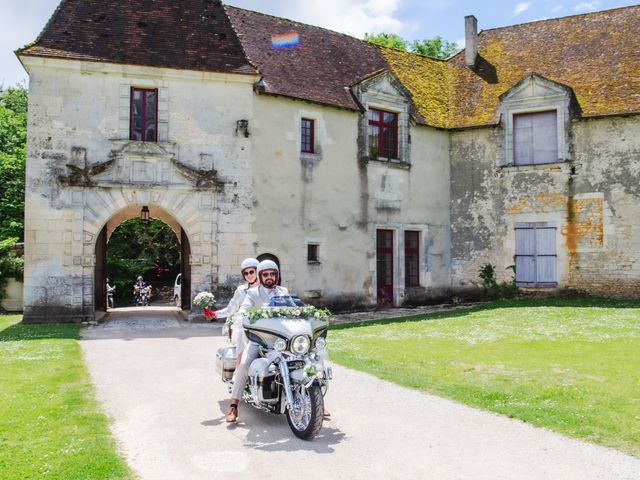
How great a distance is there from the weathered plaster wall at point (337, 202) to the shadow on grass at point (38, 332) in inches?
198

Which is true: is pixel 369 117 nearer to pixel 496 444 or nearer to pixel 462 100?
pixel 462 100

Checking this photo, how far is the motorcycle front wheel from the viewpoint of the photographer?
17.1 ft

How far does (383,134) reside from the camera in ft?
62.3

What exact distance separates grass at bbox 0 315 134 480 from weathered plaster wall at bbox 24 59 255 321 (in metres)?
4.76

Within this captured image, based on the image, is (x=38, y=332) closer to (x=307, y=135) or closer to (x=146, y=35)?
(x=146, y=35)

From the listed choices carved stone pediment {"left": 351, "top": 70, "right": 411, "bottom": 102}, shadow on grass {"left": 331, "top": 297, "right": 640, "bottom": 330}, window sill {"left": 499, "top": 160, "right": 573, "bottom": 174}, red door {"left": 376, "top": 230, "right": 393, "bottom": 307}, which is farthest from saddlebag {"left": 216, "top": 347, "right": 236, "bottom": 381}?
window sill {"left": 499, "top": 160, "right": 573, "bottom": 174}

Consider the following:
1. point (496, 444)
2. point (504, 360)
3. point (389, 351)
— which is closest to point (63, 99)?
point (389, 351)

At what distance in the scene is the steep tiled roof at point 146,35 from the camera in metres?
14.7

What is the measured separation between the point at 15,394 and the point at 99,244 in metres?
11.0

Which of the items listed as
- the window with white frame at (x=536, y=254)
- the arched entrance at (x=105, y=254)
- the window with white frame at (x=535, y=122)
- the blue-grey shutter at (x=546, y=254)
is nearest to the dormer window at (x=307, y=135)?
the arched entrance at (x=105, y=254)

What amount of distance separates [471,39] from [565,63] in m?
3.50

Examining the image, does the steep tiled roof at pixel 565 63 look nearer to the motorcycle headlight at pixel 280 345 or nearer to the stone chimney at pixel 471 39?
the stone chimney at pixel 471 39

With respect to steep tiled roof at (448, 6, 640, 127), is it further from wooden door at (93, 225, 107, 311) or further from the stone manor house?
wooden door at (93, 225, 107, 311)

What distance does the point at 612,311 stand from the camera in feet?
50.5
